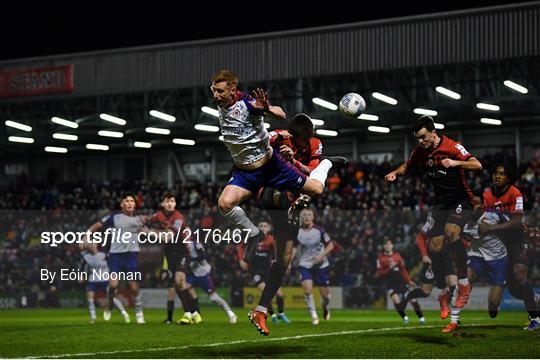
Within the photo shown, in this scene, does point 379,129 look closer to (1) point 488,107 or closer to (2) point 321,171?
(1) point 488,107

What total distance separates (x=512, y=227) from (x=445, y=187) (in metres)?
2.23

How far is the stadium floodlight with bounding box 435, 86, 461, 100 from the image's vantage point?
36.2 m

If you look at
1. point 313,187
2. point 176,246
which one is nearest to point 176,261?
point 176,246

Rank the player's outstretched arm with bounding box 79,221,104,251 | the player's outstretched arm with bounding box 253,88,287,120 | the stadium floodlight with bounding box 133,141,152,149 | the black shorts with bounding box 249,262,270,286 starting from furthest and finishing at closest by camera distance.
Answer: the stadium floodlight with bounding box 133,141,152,149, the black shorts with bounding box 249,262,270,286, the player's outstretched arm with bounding box 79,221,104,251, the player's outstretched arm with bounding box 253,88,287,120

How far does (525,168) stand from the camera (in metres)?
35.1

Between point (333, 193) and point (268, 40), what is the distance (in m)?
8.74

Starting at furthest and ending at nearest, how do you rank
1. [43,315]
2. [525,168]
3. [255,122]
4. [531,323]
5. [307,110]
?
[307,110] → [525,168] → [43,315] → [531,323] → [255,122]

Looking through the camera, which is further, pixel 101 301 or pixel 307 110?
pixel 307 110

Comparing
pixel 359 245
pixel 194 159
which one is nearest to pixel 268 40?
→ pixel 194 159

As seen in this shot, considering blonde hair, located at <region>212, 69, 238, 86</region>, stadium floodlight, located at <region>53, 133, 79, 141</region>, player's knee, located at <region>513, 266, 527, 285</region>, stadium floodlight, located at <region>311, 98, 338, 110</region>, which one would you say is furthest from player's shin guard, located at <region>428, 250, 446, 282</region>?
stadium floodlight, located at <region>53, 133, 79, 141</region>

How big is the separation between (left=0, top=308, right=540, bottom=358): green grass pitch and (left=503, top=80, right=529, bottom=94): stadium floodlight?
1783 centimetres

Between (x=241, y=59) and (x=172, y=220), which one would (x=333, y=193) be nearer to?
(x=241, y=59)

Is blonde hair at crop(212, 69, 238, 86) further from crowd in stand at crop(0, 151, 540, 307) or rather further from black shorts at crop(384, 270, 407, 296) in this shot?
black shorts at crop(384, 270, 407, 296)

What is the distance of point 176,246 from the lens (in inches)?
814
